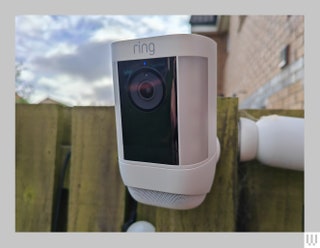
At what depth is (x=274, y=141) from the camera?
71 cm

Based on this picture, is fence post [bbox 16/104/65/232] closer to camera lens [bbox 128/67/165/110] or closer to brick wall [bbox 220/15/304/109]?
camera lens [bbox 128/67/165/110]

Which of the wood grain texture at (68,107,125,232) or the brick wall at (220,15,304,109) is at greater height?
the brick wall at (220,15,304,109)

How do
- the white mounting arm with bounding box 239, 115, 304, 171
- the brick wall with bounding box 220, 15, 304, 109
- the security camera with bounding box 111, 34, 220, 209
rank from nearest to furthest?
the security camera with bounding box 111, 34, 220, 209 < the white mounting arm with bounding box 239, 115, 304, 171 < the brick wall with bounding box 220, 15, 304, 109

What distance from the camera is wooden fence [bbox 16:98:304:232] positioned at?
756mm

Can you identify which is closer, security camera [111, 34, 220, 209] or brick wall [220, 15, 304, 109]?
security camera [111, 34, 220, 209]

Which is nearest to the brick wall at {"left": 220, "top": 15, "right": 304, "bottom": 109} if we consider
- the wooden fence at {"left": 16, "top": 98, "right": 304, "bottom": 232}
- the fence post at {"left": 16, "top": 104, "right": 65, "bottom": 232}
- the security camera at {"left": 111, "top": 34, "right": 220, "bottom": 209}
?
the wooden fence at {"left": 16, "top": 98, "right": 304, "bottom": 232}

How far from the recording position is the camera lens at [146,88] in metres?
0.58

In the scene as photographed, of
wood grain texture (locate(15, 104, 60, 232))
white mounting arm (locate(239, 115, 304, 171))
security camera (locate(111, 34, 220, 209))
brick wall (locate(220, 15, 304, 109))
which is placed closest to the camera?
security camera (locate(111, 34, 220, 209))

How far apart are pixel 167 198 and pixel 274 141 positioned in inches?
12.1

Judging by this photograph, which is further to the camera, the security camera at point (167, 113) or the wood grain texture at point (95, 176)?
the wood grain texture at point (95, 176)

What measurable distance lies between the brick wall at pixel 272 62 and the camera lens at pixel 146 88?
1364 mm

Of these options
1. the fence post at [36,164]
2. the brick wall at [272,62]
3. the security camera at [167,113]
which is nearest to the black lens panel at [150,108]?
the security camera at [167,113]

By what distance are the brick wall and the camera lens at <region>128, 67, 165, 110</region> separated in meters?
1.36

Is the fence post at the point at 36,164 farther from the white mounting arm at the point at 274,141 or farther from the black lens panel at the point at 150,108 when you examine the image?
the white mounting arm at the point at 274,141
